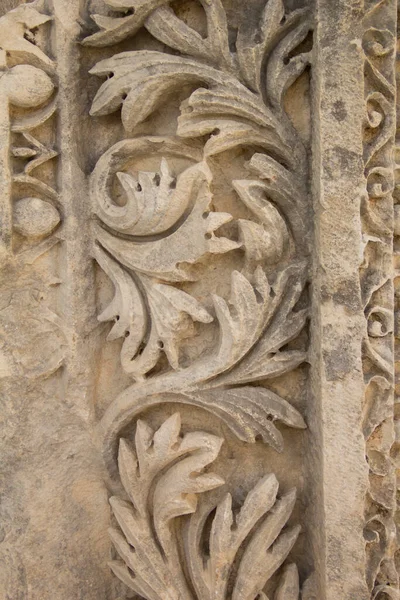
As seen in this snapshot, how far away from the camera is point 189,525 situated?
131 cm

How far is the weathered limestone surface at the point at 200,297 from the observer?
1.23m

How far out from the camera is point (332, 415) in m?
1.23

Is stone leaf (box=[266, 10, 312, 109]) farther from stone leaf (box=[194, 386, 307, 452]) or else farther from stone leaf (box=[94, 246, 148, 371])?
stone leaf (box=[194, 386, 307, 452])

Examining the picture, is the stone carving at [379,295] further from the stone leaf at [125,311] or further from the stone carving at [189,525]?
the stone leaf at [125,311]

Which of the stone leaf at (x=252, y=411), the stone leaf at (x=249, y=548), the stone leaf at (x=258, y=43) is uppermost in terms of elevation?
the stone leaf at (x=258, y=43)

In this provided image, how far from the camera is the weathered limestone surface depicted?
1.23m

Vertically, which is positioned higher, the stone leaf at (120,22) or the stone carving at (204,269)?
the stone leaf at (120,22)

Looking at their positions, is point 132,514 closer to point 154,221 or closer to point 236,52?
point 154,221

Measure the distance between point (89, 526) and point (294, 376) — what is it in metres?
0.63

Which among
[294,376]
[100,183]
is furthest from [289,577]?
[100,183]

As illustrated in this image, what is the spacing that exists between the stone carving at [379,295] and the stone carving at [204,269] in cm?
15

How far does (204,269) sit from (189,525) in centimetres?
61

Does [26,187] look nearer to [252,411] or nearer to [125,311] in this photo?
[125,311]

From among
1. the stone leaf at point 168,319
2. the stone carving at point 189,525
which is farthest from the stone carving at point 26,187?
the stone carving at point 189,525
